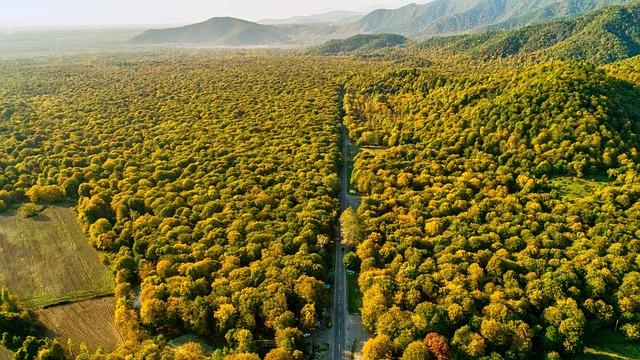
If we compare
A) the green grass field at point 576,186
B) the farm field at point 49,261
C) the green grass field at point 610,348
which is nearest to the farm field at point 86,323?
the farm field at point 49,261

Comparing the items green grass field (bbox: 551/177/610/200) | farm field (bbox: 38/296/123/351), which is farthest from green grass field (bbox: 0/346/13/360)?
green grass field (bbox: 551/177/610/200)

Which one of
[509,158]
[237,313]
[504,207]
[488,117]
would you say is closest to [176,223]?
[237,313]

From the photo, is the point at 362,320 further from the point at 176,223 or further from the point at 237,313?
the point at 176,223

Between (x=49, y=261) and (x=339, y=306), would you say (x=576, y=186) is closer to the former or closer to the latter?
(x=339, y=306)

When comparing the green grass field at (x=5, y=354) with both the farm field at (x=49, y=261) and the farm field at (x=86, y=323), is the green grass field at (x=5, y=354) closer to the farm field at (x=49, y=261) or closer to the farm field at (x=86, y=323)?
the farm field at (x=86, y=323)

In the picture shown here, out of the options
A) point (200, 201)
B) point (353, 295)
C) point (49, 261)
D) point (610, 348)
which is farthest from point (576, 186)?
point (49, 261)

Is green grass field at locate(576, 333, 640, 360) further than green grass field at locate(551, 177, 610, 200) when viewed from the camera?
No

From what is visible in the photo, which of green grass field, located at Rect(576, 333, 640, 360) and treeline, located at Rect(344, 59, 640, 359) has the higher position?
treeline, located at Rect(344, 59, 640, 359)

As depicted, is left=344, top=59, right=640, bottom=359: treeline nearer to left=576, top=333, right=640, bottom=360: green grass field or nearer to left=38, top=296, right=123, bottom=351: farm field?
left=576, top=333, right=640, bottom=360: green grass field
